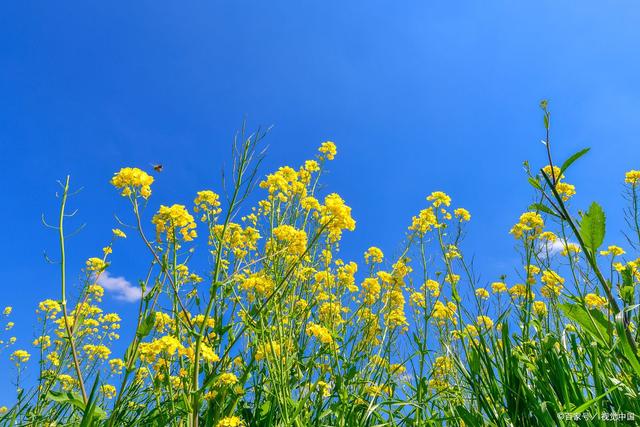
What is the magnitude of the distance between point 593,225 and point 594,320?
0.55 m

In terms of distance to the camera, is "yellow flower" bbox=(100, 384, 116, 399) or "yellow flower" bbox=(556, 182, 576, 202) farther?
"yellow flower" bbox=(100, 384, 116, 399)

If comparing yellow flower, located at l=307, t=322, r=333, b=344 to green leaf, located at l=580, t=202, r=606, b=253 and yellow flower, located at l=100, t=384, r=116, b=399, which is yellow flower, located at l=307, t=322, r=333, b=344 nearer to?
green leaf, located at l=580, t=202, r=606, b=253

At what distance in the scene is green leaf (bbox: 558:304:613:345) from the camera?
1.96 m

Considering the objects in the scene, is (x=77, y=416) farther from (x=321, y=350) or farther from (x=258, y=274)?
(x=321, y=350)

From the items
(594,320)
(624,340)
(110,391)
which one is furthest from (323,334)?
(110,391)

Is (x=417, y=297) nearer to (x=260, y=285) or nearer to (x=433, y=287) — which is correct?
(x=433, y=287)

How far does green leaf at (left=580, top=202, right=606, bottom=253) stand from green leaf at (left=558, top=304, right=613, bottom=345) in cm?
44

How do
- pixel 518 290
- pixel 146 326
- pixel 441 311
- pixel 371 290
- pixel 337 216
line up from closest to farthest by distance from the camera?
pixel 146 326 → pixel 337 216 → pixel 518 290 → pixel 441 311 → pixel 371 290

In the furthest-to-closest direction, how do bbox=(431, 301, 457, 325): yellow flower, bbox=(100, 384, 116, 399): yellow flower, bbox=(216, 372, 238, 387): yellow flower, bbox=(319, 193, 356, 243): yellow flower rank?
bbox=(100, 384, 116, 399): yellow flower
bbox=(431, 301, 457, 325): yellow flower
bbox=(319, 193, 356, 243): yellow flower
bbox=(216, 372, 238, 387): yellow flower

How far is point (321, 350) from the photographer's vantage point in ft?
9.94

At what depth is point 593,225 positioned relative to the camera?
1.64 m

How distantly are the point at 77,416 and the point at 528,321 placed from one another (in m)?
3.48

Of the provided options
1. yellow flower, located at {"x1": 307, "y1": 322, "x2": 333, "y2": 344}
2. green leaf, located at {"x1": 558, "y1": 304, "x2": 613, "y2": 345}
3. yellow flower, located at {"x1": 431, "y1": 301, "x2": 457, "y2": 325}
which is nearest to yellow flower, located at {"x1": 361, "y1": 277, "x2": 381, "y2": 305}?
yellow flower, located at {"x1": 431, "y1": 301, "x2": 457, "y2": 325}

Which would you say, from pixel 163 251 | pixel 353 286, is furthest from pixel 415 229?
pixel 163 251
